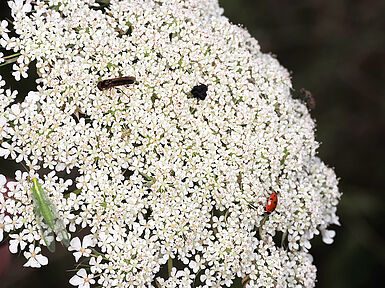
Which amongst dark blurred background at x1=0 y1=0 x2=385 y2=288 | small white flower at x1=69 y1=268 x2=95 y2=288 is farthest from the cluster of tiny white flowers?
dark blurred background at x1=0 y1=0 x2=385 y2=288

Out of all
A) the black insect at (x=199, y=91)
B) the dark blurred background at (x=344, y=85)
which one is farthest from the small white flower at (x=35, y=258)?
the dark blurred background at (x=344, y=85)

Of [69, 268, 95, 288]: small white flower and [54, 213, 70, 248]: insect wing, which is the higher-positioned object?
[54, 213, 70, 248]: insect wing

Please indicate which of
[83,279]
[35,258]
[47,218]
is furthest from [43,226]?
[83,279]

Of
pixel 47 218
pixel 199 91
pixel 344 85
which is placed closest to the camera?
pixel 47 218

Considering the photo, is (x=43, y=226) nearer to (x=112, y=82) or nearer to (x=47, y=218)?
(x=47, y=218)

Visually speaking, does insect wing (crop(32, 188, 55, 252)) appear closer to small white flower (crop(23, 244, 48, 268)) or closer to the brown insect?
small white flower (crop(23, 244, 48, 268))

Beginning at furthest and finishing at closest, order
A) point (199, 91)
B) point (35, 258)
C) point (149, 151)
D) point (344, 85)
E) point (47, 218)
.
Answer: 1. point (344, 85)
2. point (199, 91)
3. point (149, 151)
4. point (35, 258)
5. point (47, 218)

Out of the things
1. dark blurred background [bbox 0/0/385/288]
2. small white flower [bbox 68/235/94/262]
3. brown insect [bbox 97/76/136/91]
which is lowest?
small white flower [bbox 68/235/94/262]
